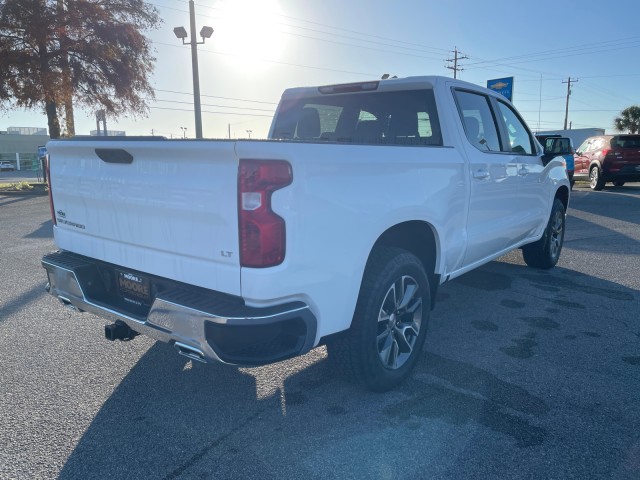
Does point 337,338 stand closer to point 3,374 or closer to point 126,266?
point 126,266

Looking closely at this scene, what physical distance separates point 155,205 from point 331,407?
155 centimetres

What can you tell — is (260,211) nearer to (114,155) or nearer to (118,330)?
(114,155)

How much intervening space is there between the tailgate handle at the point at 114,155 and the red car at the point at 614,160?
17710mm

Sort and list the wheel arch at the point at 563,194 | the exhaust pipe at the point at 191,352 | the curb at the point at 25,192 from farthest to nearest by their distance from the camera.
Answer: the curb at the point at 25,192, the wheel arch at the point at 563,194, the exhaust pipe at the point at 191,352

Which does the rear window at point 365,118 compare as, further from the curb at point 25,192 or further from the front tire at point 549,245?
the curb at point 25,192

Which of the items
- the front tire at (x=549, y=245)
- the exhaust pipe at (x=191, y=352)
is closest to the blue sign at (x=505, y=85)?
the front tire at (x=549, y=245)

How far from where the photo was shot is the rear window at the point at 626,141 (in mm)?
16422

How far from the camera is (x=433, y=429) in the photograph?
275 cm

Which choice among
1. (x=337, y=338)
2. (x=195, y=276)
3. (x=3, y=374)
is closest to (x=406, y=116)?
(x=337, y=338)

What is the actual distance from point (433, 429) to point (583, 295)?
3.36m

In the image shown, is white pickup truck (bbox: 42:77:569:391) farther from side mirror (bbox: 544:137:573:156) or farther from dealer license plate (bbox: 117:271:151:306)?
side mirror (bbox: 544:137:573:156)

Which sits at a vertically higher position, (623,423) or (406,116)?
(406,116)

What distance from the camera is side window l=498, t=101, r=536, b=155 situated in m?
4.93

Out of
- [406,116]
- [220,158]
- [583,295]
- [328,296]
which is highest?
[406,116]
